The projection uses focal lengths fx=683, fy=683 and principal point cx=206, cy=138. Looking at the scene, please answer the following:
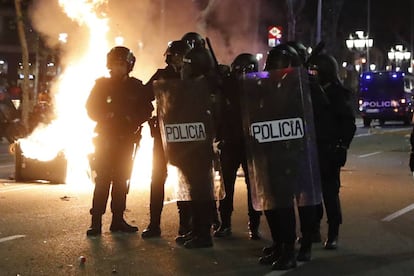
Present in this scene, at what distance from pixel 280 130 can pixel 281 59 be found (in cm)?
61

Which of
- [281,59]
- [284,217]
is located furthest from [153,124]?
[284,217]

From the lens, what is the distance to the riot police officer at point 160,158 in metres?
6.81

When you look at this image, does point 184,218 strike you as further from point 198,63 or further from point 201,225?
point 198,63

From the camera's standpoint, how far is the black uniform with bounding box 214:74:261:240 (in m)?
6.16

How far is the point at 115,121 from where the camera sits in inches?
274

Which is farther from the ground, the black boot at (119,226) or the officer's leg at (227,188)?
the officer's leg at (227,188)

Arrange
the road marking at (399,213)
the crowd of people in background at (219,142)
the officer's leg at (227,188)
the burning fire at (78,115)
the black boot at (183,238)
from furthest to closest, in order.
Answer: the burning fire at (78,115) → the road marking at (399,213) → the officer's leg at (227,188) → the black boot at (183,238) → the crowd of people in background at (219,142)

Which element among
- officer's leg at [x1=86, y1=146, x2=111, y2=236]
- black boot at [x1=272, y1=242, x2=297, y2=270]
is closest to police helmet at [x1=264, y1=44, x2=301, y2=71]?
black boot at [x1=272, y1=242, x2=297, y2=270]

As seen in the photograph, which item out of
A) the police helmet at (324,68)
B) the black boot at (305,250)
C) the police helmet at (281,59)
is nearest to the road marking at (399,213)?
the black boot at (305,250)

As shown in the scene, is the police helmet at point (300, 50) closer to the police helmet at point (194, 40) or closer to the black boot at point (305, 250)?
the police helmet at point (194, 40)

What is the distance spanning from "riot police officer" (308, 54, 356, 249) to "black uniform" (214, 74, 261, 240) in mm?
704

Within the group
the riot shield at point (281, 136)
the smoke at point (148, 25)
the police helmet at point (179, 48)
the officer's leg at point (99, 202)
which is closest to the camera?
the riot shield at point (281, 136)

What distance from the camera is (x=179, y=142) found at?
625 cm

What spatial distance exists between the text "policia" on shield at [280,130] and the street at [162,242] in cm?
112
